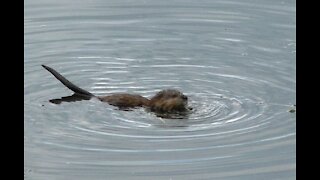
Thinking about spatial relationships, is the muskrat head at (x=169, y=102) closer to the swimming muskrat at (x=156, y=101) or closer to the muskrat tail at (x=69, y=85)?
the swimming muskrat at (x=156, y=101)

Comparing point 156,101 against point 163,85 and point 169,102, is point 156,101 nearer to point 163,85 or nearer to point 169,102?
point 169,102

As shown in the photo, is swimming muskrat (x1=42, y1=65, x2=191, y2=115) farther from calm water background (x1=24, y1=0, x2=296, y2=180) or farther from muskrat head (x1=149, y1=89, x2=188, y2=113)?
calm water background (x1=24, y1=0, x2=296, y2=180)

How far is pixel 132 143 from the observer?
580cm

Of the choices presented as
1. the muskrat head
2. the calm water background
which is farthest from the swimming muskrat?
the calm water background

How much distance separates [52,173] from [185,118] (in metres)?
1.53

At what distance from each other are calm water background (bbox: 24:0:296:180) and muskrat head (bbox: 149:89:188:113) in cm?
11

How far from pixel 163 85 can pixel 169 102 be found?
778 millimetres

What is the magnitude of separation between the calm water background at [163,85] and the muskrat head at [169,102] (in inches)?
4.4

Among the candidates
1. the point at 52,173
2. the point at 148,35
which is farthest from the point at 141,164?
the point at 148,35

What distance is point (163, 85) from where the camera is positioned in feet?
23.6

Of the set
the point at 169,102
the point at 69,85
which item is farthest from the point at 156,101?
the point at 69,85

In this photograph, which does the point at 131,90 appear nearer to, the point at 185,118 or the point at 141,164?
the point at 185,118

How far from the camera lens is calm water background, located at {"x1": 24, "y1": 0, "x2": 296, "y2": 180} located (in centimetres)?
545

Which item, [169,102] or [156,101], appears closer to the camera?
[169,102]
